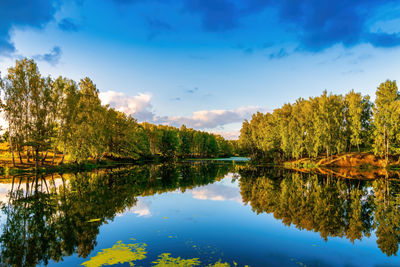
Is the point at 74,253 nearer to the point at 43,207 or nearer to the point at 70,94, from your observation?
the point at 43,207

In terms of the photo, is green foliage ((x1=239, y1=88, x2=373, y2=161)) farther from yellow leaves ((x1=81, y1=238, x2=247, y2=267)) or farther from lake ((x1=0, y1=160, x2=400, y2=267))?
yellow leaves ((x1=81, y1=238, x2=247, y2=267))

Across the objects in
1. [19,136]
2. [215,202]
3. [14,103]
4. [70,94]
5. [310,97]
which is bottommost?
[215,202]

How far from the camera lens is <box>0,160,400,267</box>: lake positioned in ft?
34.8

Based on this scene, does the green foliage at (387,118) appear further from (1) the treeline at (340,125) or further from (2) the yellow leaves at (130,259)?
(2) the yellow leaves at (130,259)

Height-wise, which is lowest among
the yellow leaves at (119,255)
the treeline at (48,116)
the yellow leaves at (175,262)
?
the yellow leaves at (119,255)

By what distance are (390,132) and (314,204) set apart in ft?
151

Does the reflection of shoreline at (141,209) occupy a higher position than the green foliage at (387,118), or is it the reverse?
the green foliage at (387,118)

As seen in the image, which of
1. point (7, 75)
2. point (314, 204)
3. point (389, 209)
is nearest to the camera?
point (389, 209)

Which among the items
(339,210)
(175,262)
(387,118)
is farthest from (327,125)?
(175,262)

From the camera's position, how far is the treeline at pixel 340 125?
173ft

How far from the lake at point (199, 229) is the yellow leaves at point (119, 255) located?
48mm

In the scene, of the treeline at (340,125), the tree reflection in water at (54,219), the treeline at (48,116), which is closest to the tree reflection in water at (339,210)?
the tree reflection in water at (54,219)

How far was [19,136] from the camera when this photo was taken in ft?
146

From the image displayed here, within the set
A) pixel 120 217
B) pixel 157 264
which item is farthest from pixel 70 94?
pixel 157 264
